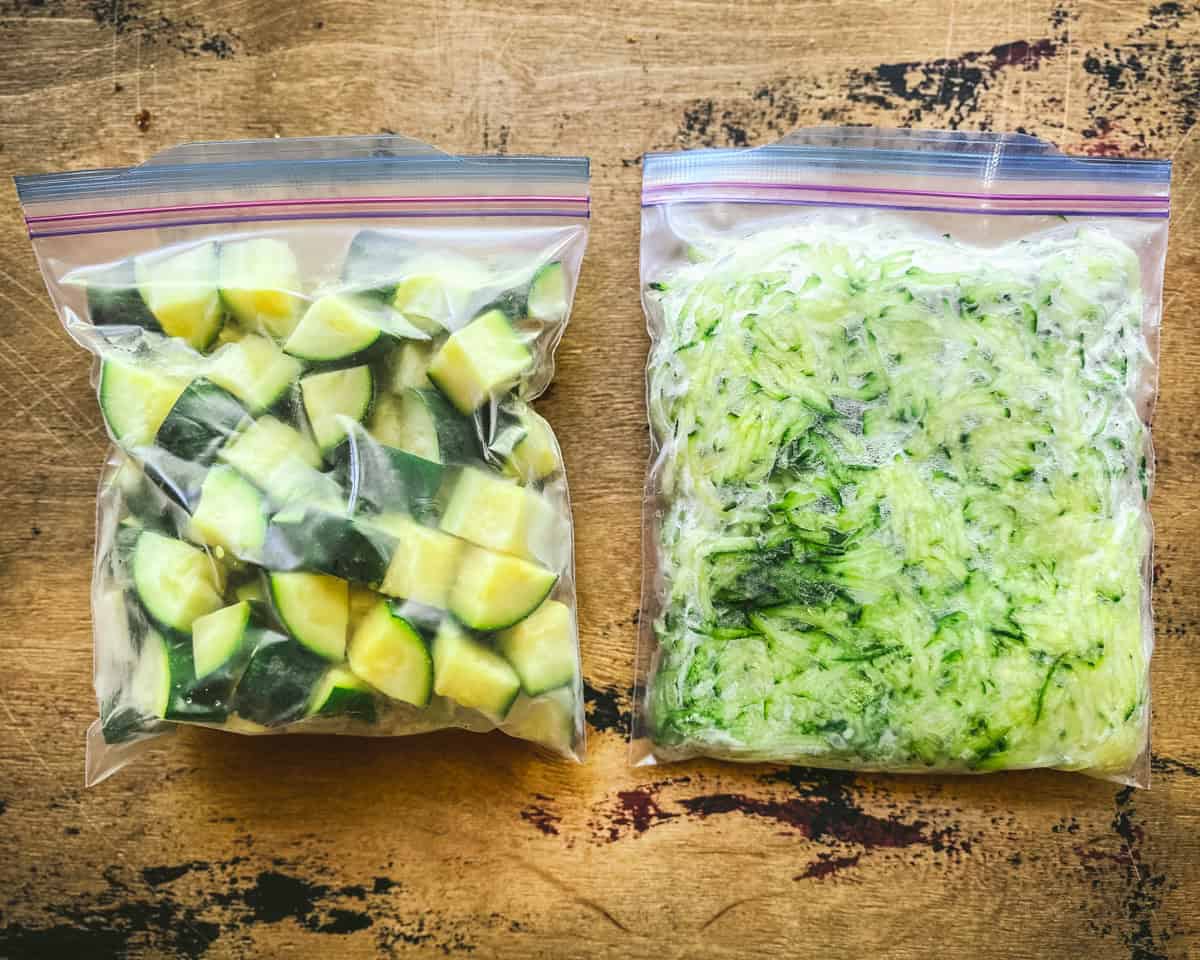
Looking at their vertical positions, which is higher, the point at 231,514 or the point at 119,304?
the point at 119,304

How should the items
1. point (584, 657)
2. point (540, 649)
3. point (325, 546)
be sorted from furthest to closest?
point (584, 657)
point (540, 649)
point (325, 546)

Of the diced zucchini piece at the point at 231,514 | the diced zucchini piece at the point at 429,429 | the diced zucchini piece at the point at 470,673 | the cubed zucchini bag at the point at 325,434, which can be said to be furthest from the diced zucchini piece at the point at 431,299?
the diced zucchini piece at the point at 470,673

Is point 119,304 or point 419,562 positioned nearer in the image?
point 419,562

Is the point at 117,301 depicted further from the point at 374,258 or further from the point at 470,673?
the point at 470,673

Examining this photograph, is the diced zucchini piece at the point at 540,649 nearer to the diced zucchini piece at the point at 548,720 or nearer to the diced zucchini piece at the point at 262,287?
the diced zucchini piece at the point at 548,720

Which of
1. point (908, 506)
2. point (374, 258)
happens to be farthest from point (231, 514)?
point (908, 506)

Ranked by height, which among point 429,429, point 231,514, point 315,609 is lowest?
point 315,609

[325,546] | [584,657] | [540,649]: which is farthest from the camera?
[584,657]

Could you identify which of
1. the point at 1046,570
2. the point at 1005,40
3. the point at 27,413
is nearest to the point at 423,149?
the point at 27,413

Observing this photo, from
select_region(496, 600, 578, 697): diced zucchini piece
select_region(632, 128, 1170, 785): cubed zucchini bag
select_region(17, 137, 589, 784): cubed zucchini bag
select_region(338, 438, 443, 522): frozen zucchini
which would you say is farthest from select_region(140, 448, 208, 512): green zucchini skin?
select_region(632, 128, 1170, 785): cubed zucchini bag
